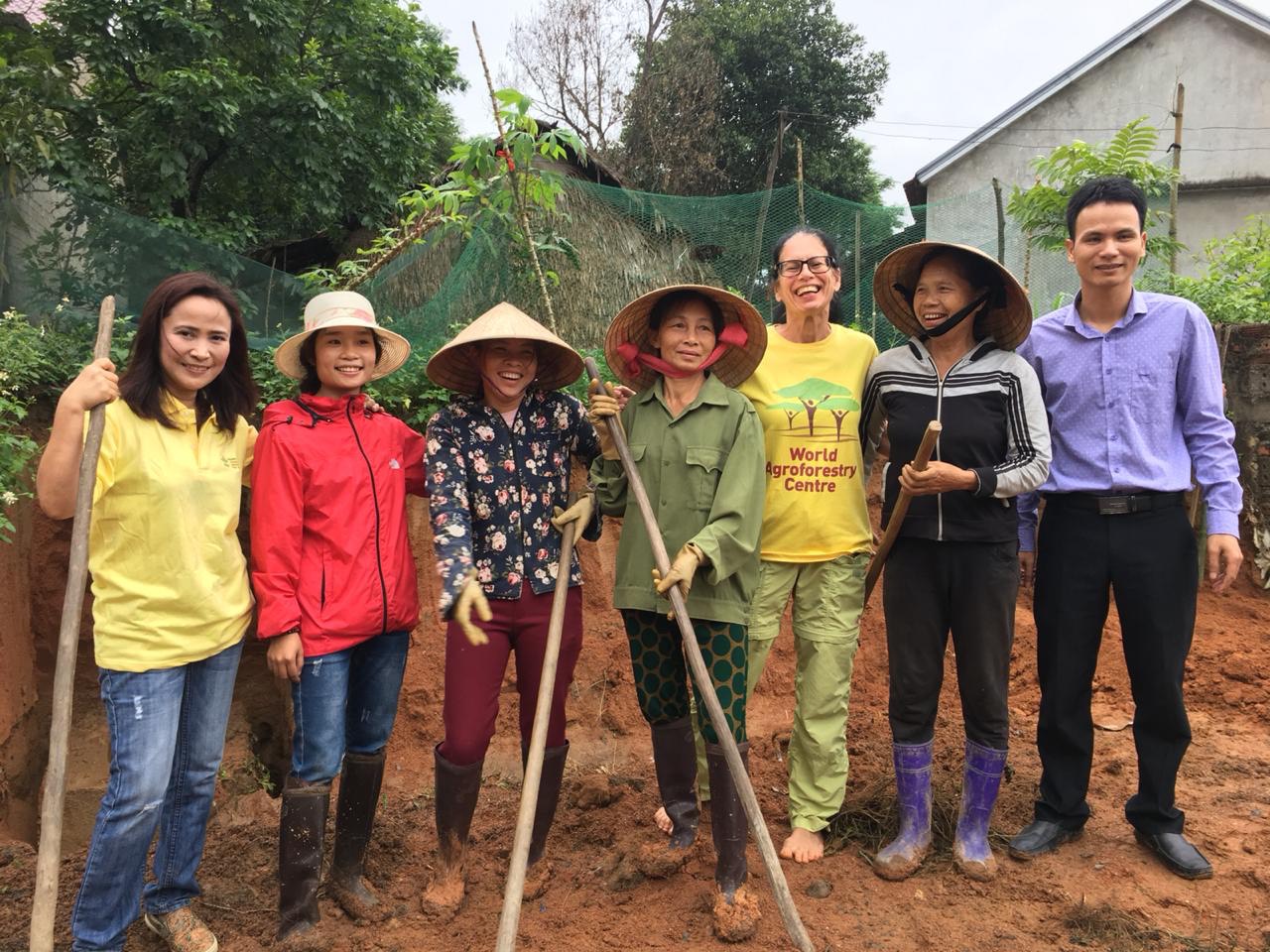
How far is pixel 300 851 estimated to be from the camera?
277cm

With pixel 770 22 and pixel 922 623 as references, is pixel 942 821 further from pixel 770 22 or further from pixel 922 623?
pixel 770 22

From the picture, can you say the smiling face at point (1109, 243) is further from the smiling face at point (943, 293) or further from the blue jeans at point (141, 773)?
the blue jeans at point (141, 773)

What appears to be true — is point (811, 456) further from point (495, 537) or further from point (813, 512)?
point (495, 537)

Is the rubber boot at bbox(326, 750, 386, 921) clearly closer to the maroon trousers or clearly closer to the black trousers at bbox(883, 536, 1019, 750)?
the maroon trousers

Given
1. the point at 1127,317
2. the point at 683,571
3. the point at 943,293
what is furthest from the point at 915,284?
the point at 683,571

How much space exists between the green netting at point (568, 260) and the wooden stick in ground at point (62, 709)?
309 centimetres

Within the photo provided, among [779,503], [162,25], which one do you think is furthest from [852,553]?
[162,25]

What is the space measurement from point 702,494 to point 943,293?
1.16 meters

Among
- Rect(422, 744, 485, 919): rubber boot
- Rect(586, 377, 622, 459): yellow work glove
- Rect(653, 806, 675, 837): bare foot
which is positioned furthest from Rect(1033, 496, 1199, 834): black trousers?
Rect(422, 744, 485, 919): rubber boot

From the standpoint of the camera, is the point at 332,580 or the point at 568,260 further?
the point at 568,260

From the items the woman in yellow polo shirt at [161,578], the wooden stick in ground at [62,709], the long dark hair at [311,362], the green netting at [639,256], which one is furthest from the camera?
the green netting at [639,256]

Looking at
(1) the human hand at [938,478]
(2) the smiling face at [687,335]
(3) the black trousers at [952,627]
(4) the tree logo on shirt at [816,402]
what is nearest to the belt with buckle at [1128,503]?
(3) the black trousers at [952,627]

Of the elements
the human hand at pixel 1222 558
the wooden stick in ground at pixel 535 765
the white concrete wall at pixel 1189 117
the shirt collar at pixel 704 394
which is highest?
the white concrete wall at pixel 1189 117

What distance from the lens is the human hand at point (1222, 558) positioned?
301cm
